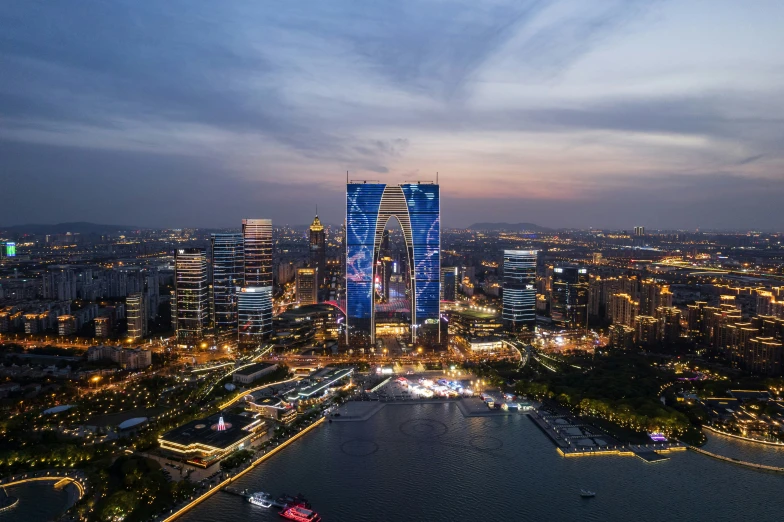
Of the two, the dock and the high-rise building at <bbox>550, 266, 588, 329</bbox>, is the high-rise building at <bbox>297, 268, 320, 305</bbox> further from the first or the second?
the dock

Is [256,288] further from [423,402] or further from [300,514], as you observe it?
[300,514]

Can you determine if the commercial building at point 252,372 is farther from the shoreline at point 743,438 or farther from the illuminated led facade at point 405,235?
the shoreline at point 743,438

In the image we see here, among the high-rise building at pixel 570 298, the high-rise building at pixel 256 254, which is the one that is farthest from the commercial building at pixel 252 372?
the high-rise building at pixel 570 298

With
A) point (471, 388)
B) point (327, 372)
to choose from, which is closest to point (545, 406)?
point (471, 388)

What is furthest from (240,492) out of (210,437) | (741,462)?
(741,462)

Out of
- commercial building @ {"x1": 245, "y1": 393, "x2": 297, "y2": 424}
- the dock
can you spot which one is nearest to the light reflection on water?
the dock

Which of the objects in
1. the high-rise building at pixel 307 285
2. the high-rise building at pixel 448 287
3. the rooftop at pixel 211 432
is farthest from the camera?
the high-rise building at pixel 448 287
